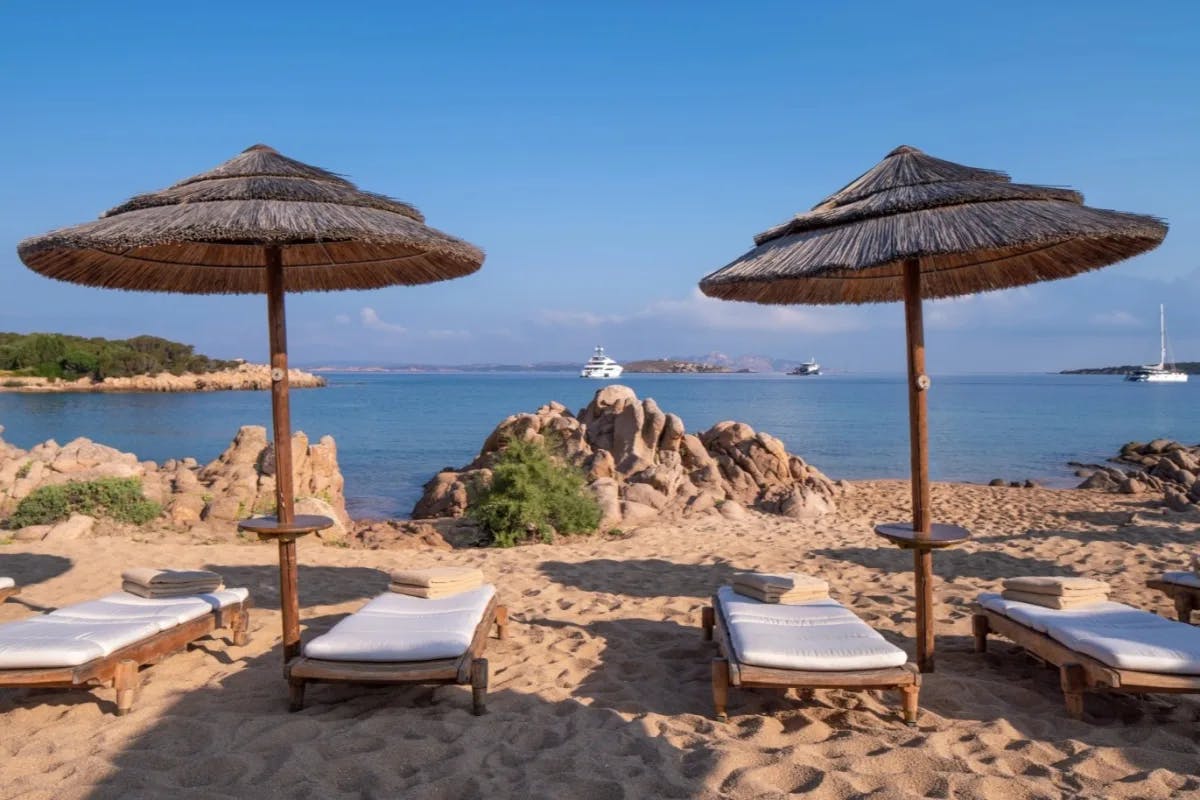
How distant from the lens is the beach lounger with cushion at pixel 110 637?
149 inches

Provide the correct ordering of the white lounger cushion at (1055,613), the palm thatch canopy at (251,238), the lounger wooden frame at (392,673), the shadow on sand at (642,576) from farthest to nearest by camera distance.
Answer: the shadow on sand at (642,576)
the white lounger cushion at (1055,613)
the palm thatch canopy at (251,238)
the lounger wooden frame at (392,673)

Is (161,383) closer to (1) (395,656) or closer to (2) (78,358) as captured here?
(2) (78,358)

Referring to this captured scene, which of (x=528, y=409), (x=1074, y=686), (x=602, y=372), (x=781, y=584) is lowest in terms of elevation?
(x=528, y=409)

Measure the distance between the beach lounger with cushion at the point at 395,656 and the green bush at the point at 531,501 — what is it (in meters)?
5.72

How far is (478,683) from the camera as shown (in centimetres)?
390

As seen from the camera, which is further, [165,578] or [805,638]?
[165,578]

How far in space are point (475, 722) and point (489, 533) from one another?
6.84 m

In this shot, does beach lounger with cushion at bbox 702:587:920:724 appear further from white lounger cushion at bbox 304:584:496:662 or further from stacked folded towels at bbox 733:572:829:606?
white lounger cushion at bbox 304:584:496:662

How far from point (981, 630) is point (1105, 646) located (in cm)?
122

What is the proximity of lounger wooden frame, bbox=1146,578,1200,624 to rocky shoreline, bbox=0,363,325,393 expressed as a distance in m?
63.5

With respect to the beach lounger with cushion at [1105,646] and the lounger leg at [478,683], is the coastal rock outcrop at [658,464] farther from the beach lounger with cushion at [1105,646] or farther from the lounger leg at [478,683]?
the lounger leg at [478,683]

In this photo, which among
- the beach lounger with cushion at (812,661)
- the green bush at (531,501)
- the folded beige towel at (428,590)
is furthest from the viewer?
the green bush at (531,501)

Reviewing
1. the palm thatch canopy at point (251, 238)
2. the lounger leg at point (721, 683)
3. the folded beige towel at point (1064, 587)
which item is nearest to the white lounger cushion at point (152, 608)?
the palm thatch canopy at point (251, 238)

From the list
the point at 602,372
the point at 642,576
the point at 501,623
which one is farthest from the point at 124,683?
the point at 602,372
